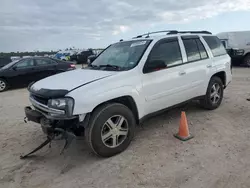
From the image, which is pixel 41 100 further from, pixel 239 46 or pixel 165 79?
pixel 239 46

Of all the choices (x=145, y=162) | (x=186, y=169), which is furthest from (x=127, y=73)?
(x=186, y=169)

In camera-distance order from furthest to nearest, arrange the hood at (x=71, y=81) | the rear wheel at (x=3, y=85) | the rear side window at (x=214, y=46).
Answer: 1. the rear wheel at (x=3, y=85)
2. the rear side window at (x=214, y=46)
3. the hood at (x=71, y=81)

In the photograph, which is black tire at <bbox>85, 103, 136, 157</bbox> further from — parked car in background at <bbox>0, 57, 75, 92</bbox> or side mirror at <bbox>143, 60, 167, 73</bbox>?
parked car in background at <bbox>0, 57, 75, 92</bbox>

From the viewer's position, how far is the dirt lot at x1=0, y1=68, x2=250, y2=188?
3.12 meters

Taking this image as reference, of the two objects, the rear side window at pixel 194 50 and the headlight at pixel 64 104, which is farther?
the rear side window at pixel 194 50

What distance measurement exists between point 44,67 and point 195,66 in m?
8.12

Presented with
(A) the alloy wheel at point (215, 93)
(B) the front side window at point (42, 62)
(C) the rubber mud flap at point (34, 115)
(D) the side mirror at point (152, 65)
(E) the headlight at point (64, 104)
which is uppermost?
(B) the front side window at point (42, 62)

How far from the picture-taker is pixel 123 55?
14.8 feet

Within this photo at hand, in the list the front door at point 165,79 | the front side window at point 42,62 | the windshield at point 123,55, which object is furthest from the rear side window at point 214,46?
the front side window at point 42,62

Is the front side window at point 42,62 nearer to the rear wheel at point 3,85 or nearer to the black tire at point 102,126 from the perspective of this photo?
the rear wheel at point 3,85

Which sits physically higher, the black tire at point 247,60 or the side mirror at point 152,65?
the side mirror at point 152,65

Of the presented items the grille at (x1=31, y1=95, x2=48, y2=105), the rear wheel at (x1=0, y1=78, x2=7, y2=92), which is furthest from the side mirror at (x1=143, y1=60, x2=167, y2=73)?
the rear wheel at (x1=0, y1=78, x2=7, y2=92)

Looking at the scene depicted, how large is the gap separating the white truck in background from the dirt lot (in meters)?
10.1

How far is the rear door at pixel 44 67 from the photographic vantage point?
11.1 m
